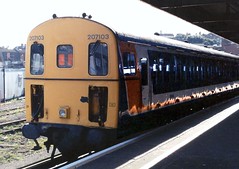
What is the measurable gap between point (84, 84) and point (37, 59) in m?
1.50

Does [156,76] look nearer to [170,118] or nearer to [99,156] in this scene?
[170,118]

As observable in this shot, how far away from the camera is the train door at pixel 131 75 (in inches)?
353

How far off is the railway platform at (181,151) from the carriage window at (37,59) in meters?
2.90

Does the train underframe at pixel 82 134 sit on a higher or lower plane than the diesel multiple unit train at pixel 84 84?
lower

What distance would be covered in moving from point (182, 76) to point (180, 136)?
3837mm

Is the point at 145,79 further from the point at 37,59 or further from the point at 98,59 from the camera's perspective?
the point at 37,59

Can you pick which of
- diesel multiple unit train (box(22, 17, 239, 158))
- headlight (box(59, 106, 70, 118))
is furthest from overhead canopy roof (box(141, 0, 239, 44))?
headlight (box(59, 106, 70, 118))

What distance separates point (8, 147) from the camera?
12.1 meters

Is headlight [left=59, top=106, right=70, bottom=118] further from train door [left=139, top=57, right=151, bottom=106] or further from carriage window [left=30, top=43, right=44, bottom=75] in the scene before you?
train door [left=139, top=57, right=151, bottom=106]

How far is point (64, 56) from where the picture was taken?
30.3 ft

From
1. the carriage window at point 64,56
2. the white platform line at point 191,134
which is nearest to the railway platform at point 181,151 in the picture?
the white platform line at point 191,134

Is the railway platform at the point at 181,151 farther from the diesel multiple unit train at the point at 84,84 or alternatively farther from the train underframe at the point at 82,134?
the diesel multiple unit train at the point at 84,84

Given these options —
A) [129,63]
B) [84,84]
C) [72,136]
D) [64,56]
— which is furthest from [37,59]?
[129,63]

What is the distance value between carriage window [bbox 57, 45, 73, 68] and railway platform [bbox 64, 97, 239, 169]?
7.82 ft
